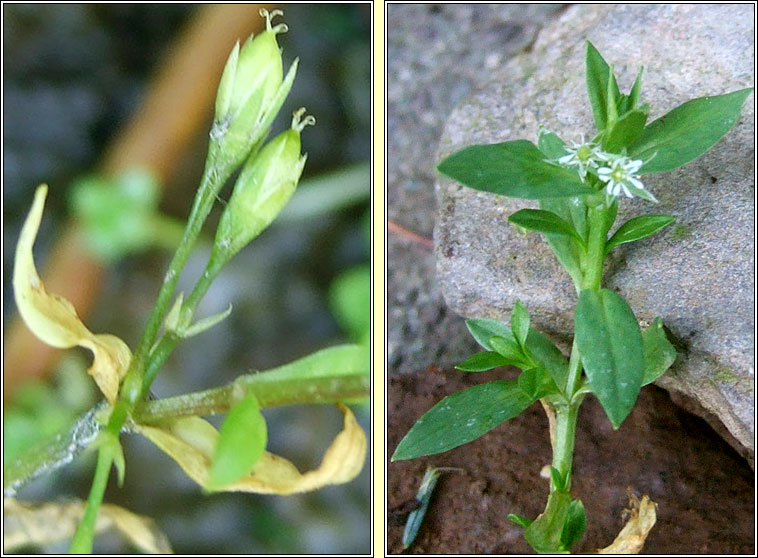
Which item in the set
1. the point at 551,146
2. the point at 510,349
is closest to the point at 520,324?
the point at 510,349

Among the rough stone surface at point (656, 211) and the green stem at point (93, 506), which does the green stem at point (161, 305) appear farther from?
the rough stone surface at point (656, 211)

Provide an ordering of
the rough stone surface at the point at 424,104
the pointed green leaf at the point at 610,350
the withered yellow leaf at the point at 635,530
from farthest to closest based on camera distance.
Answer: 1. the rough stone surface at the point at 424,104
2. the withered yellow leaf at the point at 635,530
3. the pointed green leaf at the point at 610,350

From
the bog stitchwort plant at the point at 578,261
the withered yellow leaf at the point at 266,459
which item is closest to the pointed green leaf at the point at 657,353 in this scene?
the bog stitchwort plant at the point at 578,261

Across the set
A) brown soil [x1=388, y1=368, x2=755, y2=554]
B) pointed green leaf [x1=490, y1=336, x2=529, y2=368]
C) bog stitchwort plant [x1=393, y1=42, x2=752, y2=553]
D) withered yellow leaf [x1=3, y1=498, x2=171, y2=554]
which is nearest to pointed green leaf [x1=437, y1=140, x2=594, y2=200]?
bog stitchwort plant [x1=393, y1=42, x2=752, y2=553]

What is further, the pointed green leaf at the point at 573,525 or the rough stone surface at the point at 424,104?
the rough stone surface at the point at 424,104

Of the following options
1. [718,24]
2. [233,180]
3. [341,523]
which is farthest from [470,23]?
[341,523]

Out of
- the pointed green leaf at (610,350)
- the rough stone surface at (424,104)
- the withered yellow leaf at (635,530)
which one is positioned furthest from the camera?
the rough stone surface at (424,104)

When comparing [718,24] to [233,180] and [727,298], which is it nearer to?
[727,298]
